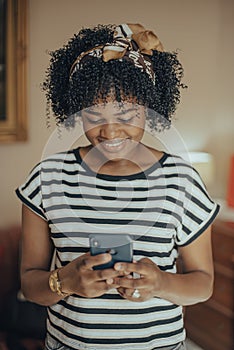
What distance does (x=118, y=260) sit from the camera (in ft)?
2.68

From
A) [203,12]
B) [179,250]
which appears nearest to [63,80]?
[179,250]

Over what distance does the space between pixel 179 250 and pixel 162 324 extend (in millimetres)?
114

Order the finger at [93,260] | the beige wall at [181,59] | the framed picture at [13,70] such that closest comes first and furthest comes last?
the finger at [93,260], the beige wall at [181,59], the framed picture at [13,70]

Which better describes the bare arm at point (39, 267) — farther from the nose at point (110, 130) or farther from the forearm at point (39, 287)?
the nose at point (110, 130)

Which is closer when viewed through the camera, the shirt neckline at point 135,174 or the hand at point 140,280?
the hand at point 140,280

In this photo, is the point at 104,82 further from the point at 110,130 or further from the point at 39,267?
the point at 39,267

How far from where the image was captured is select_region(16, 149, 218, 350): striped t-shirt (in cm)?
89

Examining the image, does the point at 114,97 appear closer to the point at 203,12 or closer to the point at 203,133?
the point at 203,12

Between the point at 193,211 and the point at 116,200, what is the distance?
119 millimetres

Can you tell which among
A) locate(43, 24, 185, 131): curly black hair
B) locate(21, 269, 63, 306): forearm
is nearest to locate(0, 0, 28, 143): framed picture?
locate(43, 24, 185, 131): curly black hair

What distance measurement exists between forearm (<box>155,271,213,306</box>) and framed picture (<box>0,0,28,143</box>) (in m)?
1.17

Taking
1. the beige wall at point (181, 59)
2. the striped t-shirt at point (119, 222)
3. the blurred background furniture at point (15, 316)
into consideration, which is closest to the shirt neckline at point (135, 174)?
the striped t-shirt at point (119, 222)

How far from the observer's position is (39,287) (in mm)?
911

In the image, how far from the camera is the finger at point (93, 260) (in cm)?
79
